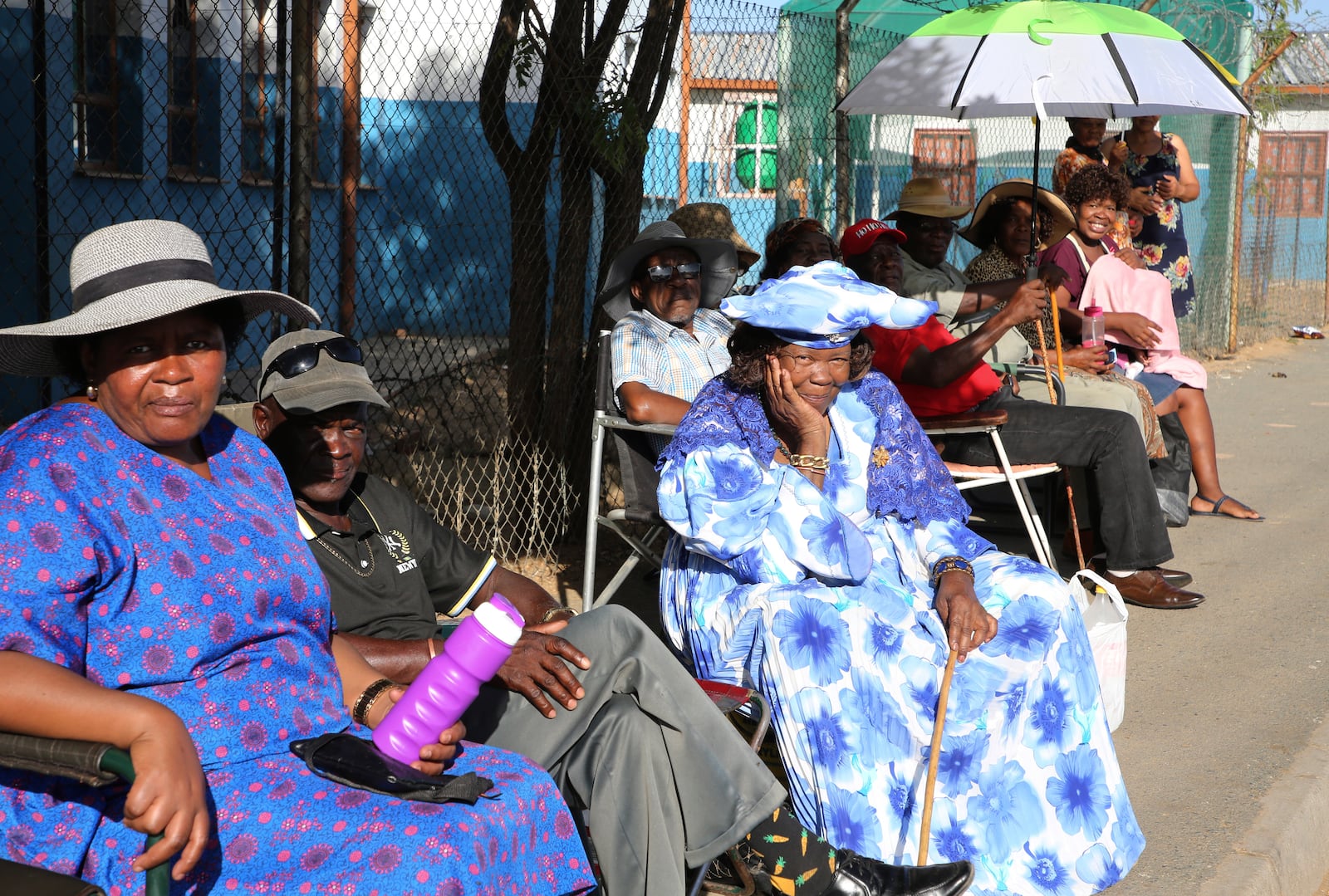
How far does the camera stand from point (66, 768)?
1.79 meters

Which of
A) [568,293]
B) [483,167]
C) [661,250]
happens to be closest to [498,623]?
[661,250]

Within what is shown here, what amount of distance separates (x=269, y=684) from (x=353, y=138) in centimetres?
884

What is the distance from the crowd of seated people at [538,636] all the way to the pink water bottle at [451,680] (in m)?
0.06

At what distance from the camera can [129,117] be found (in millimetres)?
8648

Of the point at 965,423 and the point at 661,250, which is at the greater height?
the point at 661,250

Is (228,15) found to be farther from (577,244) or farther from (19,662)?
(19,662)

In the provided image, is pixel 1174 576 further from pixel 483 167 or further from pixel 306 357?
pixel 483 167

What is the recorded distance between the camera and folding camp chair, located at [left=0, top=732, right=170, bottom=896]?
1789 mm

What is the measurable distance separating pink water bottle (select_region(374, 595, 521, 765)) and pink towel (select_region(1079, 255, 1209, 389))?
476 cm

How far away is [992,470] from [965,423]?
36 centimetres

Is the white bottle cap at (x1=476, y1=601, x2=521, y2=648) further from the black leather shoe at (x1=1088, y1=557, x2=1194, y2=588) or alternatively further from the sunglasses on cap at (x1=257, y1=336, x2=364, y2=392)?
the black leather shoe at (x1=1088, y1=557, x2=1194, y2=588)

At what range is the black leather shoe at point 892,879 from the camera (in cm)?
287

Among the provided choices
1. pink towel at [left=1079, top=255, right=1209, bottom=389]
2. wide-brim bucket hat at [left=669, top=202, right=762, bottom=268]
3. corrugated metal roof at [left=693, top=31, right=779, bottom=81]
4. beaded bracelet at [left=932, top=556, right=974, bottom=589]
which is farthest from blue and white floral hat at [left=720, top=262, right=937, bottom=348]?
corrugated metal roof at [left=693, top=31, right=779, bottom=81]

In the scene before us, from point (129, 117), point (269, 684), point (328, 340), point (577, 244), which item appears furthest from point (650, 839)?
point (129, 117)
